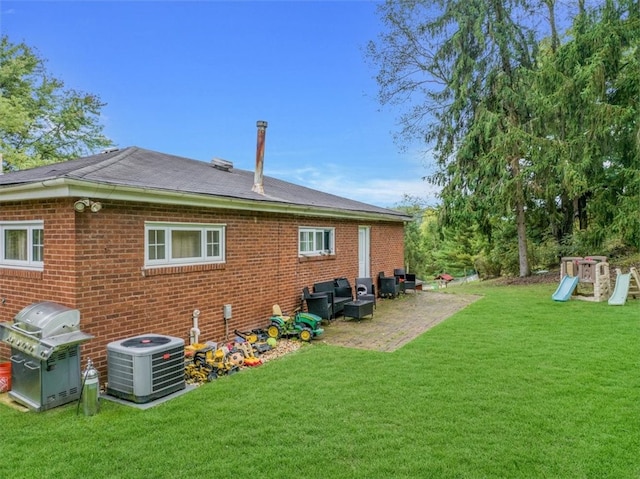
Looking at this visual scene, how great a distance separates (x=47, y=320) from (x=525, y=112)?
1816 centimetres

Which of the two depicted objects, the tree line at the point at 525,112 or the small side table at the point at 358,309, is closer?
the small side table at the point at 358,309

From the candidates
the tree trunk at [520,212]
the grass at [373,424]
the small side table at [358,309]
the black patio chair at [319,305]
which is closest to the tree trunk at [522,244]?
the tree trunk at [520,212]

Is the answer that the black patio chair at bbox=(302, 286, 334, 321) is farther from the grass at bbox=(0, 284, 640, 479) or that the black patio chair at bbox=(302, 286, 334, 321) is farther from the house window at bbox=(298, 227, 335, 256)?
the grass at bbox=(0, 284, 640, 479)

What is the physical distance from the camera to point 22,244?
5926 millimetres

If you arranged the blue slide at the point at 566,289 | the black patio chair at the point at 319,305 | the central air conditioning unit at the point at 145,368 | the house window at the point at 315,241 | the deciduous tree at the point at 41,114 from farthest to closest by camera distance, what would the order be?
the deciduous tree at the point at 41,114 < the blue slide at the point at 566,289 < the house window at the point at 315,241 < the black patio chair at the point at 319,305 < the central air conditioning unit at the point at 145,368

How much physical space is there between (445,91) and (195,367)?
691 inches

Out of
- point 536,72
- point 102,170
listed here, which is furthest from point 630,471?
point 536,72

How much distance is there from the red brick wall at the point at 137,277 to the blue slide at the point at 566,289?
7.74 meters

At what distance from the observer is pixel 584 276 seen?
11938 mm

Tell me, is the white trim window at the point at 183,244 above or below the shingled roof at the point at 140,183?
below

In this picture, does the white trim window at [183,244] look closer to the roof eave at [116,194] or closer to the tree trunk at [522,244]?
the roof eave at [116,194]

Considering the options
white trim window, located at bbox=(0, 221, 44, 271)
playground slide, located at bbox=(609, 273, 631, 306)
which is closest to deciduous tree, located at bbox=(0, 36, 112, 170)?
white trim window, located at bbox=(0, 221, 44, 271)

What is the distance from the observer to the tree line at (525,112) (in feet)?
48.4

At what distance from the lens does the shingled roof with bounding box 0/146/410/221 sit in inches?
196
